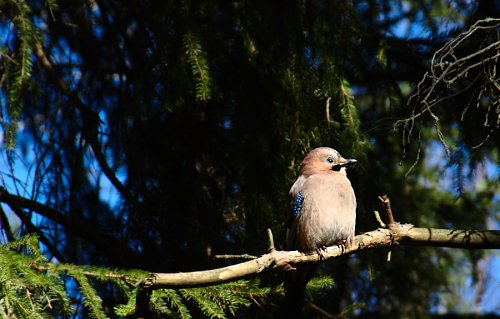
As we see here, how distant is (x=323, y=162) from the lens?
18.9 feet

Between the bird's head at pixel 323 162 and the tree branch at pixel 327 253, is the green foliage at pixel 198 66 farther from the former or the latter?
the tree branch at pixel 327 253

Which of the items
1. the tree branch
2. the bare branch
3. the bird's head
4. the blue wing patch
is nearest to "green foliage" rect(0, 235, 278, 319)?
the tree branch

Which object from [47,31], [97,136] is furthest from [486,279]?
[47,31]

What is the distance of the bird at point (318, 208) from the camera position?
536cm

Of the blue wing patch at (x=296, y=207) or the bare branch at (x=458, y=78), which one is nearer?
the bare branch at (x=458, y=78)

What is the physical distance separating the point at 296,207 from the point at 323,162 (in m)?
0.43

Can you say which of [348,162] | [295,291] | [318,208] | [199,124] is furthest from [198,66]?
[295,291]

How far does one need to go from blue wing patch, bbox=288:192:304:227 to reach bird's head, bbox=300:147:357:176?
180 mm

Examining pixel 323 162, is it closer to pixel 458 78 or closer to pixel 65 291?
pixel 458 78

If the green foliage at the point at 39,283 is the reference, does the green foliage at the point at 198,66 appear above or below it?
above

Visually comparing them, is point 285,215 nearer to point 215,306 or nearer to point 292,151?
point 292,151

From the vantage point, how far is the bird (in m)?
5.36

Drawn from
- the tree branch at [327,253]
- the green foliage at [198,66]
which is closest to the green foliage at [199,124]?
the green foliage at [198,66]

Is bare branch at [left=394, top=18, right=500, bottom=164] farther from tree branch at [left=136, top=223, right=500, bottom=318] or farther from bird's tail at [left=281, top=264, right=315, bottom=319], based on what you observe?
bird's tail at [left=281, top=264, right=315, bottom=319]
